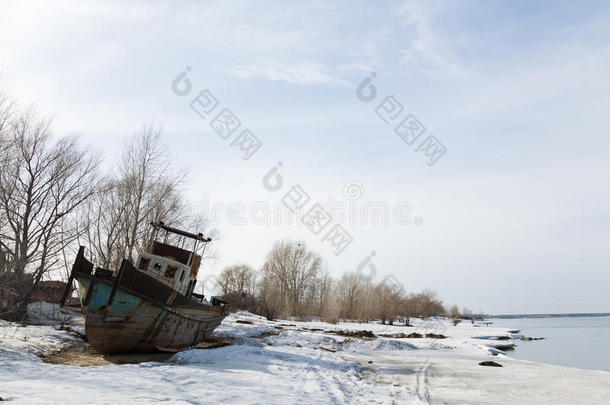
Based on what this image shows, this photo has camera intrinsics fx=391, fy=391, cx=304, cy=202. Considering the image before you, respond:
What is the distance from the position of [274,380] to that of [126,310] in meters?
6.40

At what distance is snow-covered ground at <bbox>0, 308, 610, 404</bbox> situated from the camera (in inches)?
265

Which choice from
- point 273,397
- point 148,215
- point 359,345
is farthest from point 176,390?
point 148,215

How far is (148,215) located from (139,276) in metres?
14.8

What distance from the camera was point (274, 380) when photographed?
29.8 ft

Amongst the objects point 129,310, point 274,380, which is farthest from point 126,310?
point 274,380

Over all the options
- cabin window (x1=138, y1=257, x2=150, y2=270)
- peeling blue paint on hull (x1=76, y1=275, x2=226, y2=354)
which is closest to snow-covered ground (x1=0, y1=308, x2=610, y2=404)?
peeling blue paint on hull (x1=76, y1=275, x2=226, y2=354)

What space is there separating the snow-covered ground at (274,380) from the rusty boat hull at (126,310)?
172 cm

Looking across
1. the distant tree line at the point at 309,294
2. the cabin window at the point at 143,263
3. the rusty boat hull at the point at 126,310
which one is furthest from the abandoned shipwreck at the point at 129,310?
the distant tree line at the point at 309,294

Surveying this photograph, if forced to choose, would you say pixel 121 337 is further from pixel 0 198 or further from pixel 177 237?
pixel 177 237

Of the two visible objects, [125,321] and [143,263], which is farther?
[143,263]

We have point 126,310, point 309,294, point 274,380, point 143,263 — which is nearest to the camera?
point 274,380

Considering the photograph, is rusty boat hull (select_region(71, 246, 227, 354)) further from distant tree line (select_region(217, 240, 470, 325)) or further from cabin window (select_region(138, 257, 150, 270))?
distant tree line (select_region(217, 240, 470, 325))

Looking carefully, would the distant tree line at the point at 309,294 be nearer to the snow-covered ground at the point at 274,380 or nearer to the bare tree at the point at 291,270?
the bare tree at the point at 291,270

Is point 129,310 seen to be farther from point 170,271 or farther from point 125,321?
point 170,271
